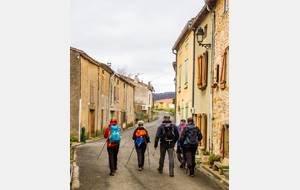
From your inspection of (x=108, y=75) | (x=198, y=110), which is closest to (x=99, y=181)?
(x=198, y=110)

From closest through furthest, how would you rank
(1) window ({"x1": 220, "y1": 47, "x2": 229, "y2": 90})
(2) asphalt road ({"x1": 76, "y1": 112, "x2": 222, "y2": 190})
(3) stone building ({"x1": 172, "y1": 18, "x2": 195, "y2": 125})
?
(2) asphalt road ({"x1": 76, "y1": 112, "x2": 222, "y2": 190})
(1) window ({"x1": 220, "y1": 47, "x2": 229, "y2": 90})
(3) stone building ({"x1": 172, "y1": 18, "x2": 195, "y2": 125})

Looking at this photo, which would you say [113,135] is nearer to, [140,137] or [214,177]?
[140,137]

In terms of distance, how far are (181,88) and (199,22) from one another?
5483 millimetres

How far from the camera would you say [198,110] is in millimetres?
14141

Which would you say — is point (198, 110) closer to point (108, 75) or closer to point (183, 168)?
point (183, 168)

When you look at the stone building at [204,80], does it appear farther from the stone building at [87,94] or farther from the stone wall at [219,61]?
the stone building at [87,94]

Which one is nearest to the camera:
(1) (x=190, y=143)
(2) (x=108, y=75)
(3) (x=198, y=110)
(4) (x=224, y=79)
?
(1) (x=190, y=143)

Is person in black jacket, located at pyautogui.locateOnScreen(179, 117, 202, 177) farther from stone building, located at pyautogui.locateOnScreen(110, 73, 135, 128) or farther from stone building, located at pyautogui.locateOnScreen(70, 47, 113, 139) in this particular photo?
stone building, located at pyautogui.locateOnScreen(110, 73, 135, 128)

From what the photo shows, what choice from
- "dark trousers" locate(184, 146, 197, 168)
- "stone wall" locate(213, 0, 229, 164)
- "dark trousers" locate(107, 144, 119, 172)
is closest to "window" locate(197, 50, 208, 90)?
"stone wall" locate(213, 0, 229, 164)

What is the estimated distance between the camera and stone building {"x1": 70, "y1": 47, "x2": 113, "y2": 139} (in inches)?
702

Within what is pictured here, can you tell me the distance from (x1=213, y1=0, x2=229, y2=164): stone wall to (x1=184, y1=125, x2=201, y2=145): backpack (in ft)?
4.56

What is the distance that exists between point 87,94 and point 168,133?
37.7ft

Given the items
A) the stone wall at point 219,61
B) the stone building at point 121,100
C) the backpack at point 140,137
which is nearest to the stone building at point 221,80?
the stone wall at point 219,61

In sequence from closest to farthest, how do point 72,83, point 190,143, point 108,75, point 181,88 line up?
point 190,143, point 72,83, point 181,88, point 108,75
